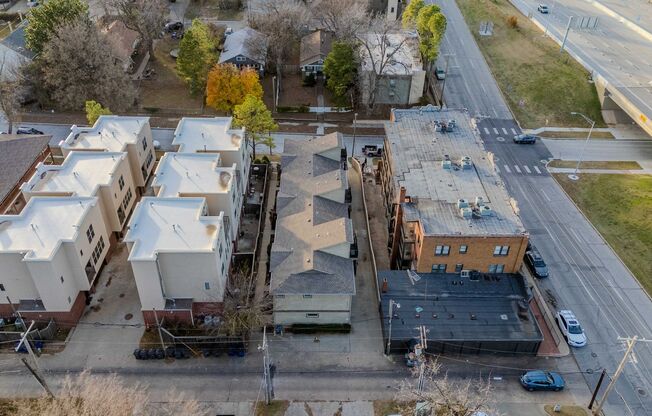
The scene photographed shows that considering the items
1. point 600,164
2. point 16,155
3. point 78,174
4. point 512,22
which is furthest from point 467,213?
point 512,22

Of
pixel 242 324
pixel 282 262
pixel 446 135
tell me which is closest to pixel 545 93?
pixel 446 135

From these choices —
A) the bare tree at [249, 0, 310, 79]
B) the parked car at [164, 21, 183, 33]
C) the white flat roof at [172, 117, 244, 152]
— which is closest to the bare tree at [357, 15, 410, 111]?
the bare tree at [249, 0, 310, 79]

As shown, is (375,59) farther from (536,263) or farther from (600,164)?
(536,263)

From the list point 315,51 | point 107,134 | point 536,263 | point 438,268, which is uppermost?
point 107,134

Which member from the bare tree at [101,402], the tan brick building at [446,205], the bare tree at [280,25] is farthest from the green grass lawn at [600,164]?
the bare tree at [101,402]

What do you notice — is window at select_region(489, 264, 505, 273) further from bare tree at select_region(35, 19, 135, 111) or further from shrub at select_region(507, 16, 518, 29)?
shrub at select_region(507, 16, 518, 29)

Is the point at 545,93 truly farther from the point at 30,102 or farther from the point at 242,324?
the point at 30,102
